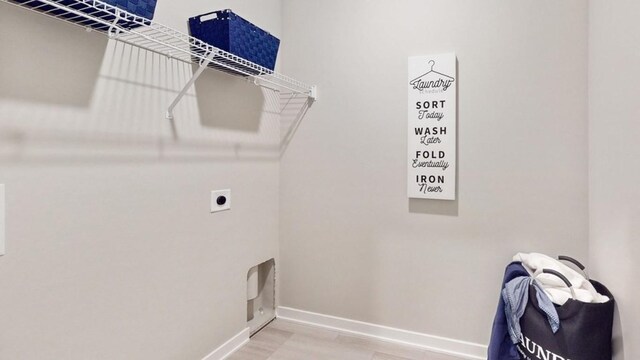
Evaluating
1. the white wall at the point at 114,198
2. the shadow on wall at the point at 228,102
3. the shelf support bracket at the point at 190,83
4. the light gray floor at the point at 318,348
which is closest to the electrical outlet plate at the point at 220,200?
the white wall at the point at 114,198

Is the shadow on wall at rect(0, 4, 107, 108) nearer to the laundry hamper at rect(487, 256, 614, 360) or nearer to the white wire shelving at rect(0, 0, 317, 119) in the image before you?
the white wire shelving at rect(0, 0, 317, 119)

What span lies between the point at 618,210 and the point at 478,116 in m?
0.80

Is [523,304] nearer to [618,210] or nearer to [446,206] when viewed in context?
[618,210]

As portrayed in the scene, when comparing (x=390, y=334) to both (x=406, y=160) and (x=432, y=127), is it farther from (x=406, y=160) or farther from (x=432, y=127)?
(x=432, y=127)

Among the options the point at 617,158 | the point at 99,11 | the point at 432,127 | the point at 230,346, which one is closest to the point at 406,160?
the point at 432,127

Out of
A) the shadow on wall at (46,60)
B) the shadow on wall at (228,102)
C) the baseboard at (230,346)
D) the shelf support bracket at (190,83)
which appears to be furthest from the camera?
the baseboard at (230,346)

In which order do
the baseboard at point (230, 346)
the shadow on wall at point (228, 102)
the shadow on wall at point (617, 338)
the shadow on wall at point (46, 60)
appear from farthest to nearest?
the baseboard at point (230, 346) → the shadow on wall at point (228, 102) → the shadow on wall at point (617, 338) → the shadow on wall at point (46, 60)

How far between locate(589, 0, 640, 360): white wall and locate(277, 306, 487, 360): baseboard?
0.77 m

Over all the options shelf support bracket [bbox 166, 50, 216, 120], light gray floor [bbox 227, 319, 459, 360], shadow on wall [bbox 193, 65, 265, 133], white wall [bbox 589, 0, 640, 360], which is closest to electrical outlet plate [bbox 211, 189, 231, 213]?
shadow on wall [bbox 193, 65, 265, 133]

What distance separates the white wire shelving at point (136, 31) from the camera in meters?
1.03

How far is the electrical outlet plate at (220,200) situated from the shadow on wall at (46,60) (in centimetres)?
73

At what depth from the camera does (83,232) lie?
4.03ft

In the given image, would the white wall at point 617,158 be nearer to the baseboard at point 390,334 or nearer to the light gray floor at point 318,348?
the baseboard at point 390,334

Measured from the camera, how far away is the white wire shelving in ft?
3.36
